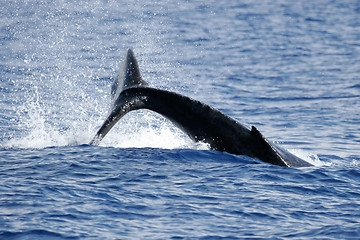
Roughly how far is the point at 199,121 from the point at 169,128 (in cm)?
520

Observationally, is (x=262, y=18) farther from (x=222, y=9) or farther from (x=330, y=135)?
(x=330, y=135)

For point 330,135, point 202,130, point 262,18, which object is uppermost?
point 262,18

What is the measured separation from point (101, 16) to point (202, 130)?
131 feet

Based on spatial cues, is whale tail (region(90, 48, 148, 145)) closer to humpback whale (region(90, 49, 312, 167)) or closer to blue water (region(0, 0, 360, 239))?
humpback whale (region(90, 49, 312, 167))

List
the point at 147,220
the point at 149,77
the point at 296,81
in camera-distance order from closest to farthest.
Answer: the point at 147,220 < the point at 149,77 < the point at 296,81

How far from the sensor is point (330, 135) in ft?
65.0

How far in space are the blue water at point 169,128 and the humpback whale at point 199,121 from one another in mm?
289

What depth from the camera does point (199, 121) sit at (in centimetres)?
A: 1207

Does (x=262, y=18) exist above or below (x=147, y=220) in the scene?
above

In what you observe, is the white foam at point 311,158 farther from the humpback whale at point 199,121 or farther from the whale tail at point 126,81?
the whale tail at point 126,81

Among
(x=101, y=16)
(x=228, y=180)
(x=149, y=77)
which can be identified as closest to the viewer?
(x=228, y=180)

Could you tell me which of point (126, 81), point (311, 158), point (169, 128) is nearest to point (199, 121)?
point (126, 81)

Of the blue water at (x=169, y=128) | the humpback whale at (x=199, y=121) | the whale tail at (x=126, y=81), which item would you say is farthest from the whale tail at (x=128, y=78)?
the blue water at (x=169, y=128)

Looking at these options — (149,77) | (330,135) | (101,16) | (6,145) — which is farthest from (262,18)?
(6,145)
